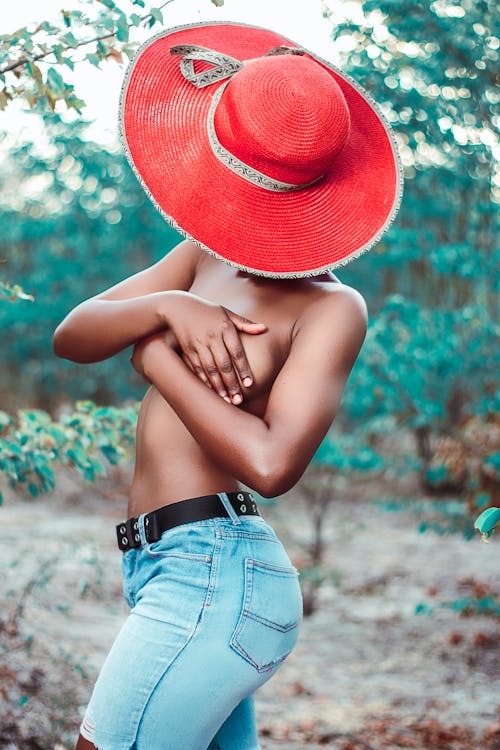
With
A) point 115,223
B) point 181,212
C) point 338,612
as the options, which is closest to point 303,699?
point 338,612

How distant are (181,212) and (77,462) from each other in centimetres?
133

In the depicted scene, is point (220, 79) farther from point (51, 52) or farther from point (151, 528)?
point (151, 528)

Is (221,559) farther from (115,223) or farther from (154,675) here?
(115,223)

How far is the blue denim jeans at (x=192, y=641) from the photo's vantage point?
1491 mm

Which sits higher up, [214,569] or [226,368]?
[226,368]

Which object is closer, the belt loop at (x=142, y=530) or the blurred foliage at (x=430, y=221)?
the belt loop at (x=142, y=530)

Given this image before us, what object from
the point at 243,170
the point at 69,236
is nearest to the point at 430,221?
the point at 243,170

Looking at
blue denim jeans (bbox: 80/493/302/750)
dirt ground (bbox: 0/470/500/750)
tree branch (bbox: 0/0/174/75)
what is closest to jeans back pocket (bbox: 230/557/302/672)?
blue denim jeans (bbox: 80/493/302/750)

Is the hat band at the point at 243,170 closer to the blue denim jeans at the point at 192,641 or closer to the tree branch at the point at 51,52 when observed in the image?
A: the blue denim jeans at the point at 192,641

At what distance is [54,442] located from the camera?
2.73 meters

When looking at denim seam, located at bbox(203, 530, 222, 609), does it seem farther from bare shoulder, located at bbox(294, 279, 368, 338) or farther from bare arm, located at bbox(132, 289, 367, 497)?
bare shoulder, located at bbox(294, 279, 368, 338)

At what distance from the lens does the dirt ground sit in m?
3.88

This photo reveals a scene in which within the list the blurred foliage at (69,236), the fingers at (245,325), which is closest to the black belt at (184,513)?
the fingers at (245,325)

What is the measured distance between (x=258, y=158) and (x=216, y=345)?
0.37m
